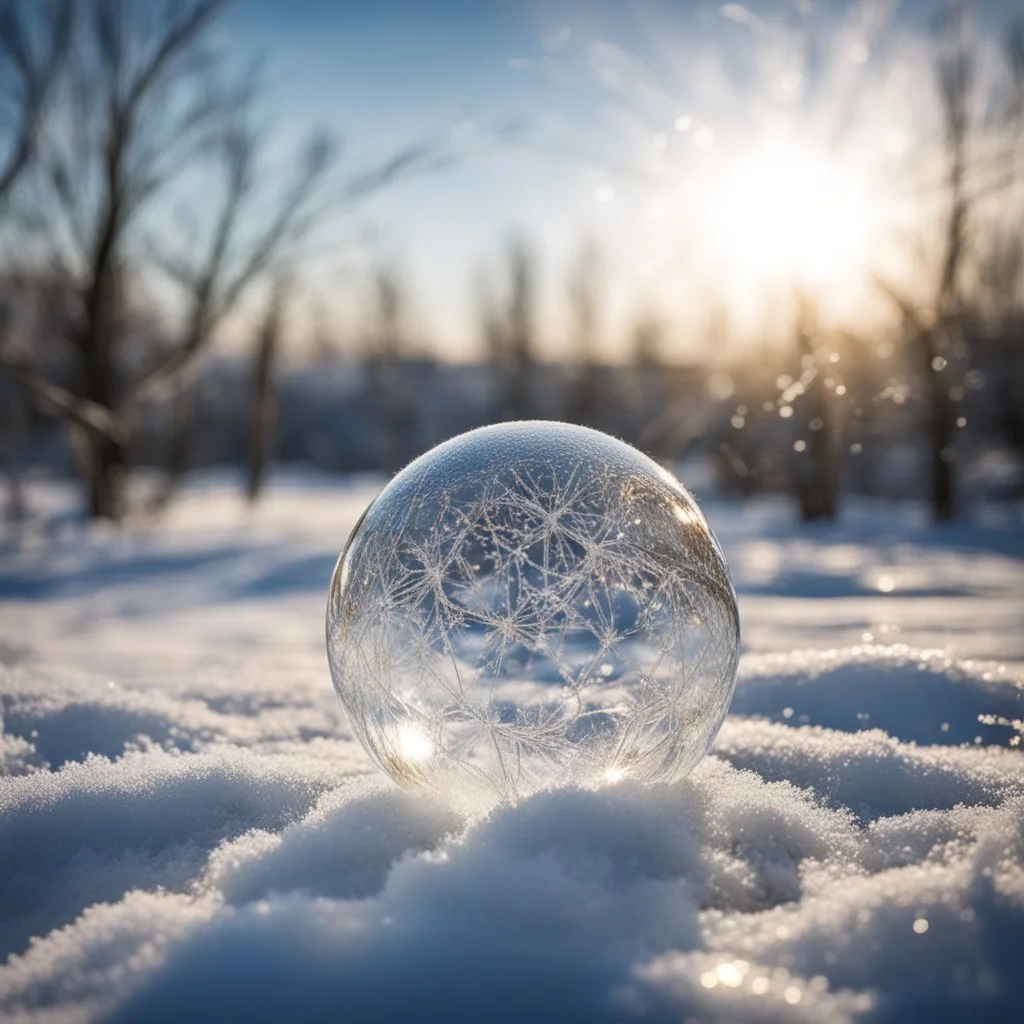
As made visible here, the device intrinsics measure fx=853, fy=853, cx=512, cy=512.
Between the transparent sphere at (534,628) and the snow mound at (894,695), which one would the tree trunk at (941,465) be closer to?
the snow mound at (894,695)

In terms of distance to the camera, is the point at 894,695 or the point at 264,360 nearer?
the point at 894,695

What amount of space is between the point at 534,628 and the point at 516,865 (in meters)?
0.48

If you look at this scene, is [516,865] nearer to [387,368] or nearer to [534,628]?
[534,628]

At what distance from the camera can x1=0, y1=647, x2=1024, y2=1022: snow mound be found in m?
→ 1.35

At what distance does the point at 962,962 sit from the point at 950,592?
484 cm

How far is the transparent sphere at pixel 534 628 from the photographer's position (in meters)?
1.86

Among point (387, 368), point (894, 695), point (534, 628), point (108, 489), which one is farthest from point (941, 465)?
point (387, 368)

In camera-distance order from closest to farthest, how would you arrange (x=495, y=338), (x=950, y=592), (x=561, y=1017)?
(x=561, y=1017) → (x=950, y=592) → (x=495, y=338)

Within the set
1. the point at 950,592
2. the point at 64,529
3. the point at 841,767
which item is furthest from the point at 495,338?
the point at 841,767

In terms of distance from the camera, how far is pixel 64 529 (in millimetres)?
11328

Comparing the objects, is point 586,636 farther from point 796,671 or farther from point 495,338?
point 495,338

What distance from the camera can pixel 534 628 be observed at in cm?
184

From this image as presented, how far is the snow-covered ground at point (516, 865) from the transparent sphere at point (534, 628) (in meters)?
0.14

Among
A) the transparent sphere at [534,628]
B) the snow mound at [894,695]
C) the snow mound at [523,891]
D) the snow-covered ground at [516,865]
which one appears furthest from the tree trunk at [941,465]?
the transparent sphere at [534,628]
